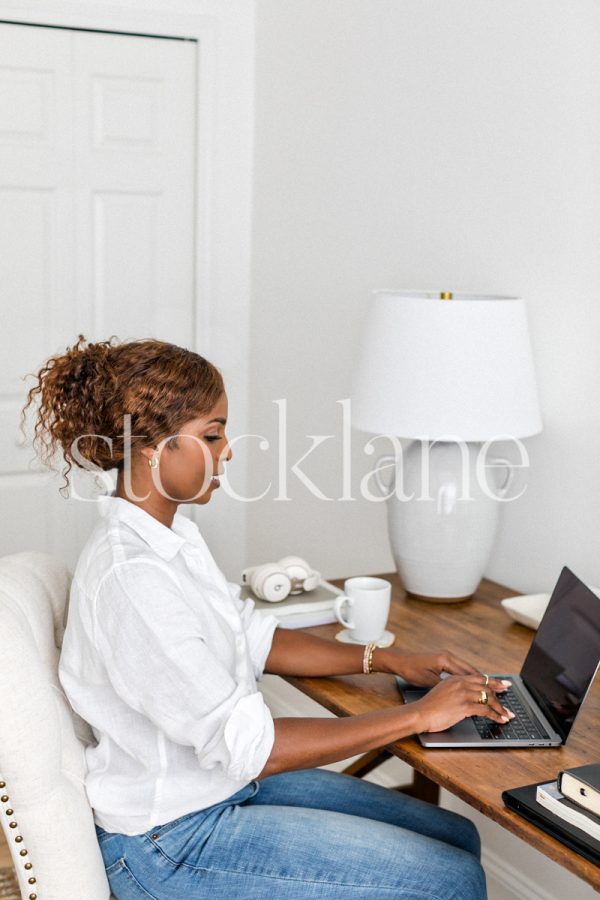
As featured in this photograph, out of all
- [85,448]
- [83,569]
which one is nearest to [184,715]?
[83,569]

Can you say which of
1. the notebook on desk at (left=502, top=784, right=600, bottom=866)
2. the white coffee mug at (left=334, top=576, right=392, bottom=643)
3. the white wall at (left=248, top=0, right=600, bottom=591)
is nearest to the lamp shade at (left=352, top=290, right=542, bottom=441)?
the white wall at (left=248, top=0, right=600, bottom=591)

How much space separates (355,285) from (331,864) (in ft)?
5.26

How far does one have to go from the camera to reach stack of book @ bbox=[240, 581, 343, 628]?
1.91 metres

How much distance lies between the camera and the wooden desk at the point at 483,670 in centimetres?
130

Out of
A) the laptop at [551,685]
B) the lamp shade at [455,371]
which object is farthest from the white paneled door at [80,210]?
the laptop at [551,685]

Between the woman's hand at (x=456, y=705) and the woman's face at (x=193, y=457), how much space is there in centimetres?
43

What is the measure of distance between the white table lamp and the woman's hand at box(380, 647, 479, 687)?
1.23 ft

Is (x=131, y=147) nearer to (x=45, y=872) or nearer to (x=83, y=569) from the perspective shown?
(x=83, y=569)

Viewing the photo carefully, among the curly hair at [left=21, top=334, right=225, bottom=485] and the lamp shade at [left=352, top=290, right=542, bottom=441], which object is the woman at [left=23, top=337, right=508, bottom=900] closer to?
the curly hair at [left=21, top=334, right=225, bottom=485]

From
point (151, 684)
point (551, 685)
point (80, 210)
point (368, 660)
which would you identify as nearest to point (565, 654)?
point (551, 685)

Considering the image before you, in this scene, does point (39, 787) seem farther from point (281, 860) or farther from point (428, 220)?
point (428, 220)

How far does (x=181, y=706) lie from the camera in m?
1.33

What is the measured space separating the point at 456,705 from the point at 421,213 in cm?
128

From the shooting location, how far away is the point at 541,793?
4.14ft
